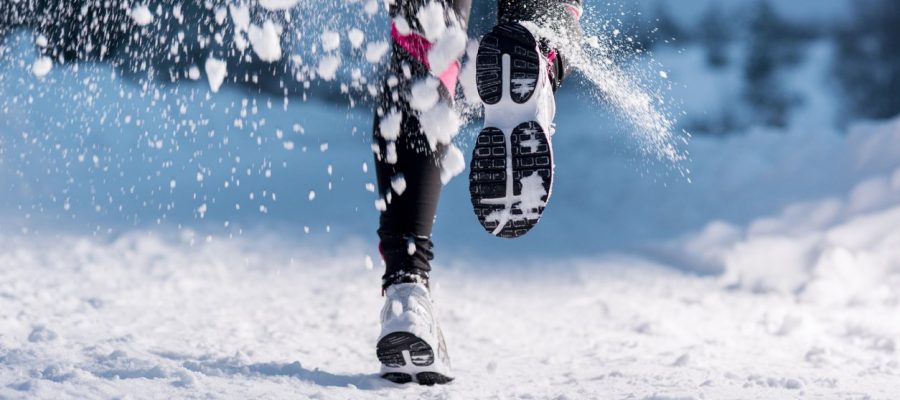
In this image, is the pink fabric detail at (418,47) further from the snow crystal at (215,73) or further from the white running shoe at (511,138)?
the snow crystal at (215,73)

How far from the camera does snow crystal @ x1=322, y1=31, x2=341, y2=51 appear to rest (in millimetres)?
1727

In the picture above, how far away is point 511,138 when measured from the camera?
1.54 metres

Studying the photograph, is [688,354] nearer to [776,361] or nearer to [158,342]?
[776,361]

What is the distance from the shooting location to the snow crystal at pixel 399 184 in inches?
64.0

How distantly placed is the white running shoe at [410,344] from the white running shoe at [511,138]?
233mm

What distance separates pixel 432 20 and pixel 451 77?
0.48ft

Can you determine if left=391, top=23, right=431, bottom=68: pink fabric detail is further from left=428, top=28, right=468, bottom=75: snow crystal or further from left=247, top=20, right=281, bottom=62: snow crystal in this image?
left=247, top=20, right=281, bottom=62: snow crystal

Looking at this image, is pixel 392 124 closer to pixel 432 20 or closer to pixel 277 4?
pixel 432 20

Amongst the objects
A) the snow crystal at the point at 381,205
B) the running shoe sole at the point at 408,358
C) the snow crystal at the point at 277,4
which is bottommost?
the running shoe sole at the point at 408,358

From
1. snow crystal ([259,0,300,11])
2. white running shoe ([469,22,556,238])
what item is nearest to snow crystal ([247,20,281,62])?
snow crystal ([259,0,300,11])

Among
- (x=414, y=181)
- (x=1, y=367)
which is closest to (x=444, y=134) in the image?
(x=414, y=181)

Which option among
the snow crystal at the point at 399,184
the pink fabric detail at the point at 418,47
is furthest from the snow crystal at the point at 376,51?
the snow crystal at the point at 399,184

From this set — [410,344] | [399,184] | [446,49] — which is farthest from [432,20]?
[410,344]

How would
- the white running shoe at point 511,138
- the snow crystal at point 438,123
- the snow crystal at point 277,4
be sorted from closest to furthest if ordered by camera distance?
the white running shoe at point 511,138 < the snow crystal at point 438,123 < the snow crystal at point 277,4
